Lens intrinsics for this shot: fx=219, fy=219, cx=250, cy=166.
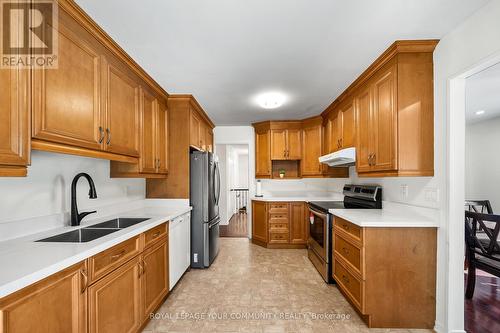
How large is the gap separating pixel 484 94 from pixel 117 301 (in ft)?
16.1

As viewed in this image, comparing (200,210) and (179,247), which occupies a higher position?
(200,210)

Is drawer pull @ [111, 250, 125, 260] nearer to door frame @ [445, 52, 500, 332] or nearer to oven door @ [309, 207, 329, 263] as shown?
oven door @ [309, 207, 329, 263]

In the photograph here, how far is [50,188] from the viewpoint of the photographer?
5.61 feet

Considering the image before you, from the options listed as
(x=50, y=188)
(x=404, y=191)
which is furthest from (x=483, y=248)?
(x=50, y=188)

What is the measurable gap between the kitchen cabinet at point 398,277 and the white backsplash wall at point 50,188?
2.56 m

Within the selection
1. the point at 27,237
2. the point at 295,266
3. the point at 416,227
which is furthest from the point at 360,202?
the point at 27,237

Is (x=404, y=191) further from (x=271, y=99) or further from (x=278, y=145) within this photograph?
(x=278, y=145)

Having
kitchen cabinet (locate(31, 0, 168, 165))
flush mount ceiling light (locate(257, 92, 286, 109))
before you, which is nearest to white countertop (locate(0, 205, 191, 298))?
kitchen cabinet (locate(31, 0, 168, 165))

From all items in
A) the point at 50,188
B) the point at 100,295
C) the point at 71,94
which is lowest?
the point at 100,295

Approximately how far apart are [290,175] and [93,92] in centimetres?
370

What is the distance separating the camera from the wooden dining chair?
198 centimetres

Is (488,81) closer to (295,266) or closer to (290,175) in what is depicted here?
(290,175)

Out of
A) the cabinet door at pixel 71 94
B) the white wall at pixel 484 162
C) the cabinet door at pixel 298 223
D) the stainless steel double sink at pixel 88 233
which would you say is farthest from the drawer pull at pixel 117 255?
the white wall at pixel 484 162

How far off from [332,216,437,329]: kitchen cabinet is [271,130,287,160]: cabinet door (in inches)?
101
